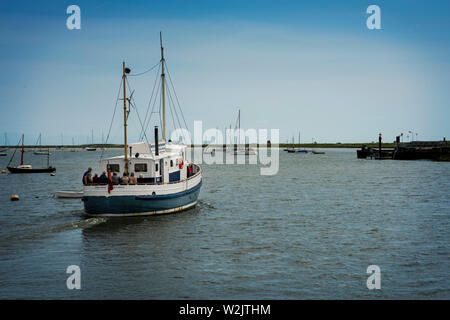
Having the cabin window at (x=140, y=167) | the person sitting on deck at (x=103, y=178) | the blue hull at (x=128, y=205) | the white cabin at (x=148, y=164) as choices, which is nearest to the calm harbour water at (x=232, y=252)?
the blue hull at (x=128, y=205)

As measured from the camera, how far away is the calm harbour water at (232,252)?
15.3 meters

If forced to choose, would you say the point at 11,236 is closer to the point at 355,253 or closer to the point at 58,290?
the point at 58,290

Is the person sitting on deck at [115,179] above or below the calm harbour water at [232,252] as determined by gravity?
above

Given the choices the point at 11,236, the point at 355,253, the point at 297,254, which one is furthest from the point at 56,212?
the point at 355,253

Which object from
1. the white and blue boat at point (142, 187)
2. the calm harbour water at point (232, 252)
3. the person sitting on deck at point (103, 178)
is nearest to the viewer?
the calm harbour water at point (232, 252)

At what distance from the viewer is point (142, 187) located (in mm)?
26953

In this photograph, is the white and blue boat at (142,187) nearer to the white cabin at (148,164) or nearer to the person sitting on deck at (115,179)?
the white cabin at (148,164)

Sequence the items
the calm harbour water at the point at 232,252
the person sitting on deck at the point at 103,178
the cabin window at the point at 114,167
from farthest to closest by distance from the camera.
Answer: the cabin window at the point at 114,167
the person sitting on deck at the point at 103,178
the calm harbour water at the point at 232,252

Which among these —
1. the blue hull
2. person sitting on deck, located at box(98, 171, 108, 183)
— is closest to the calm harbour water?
the blue hull

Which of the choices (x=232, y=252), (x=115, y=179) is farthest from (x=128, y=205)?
(x=232, y=252)

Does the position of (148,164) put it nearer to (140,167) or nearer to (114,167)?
(140,167)

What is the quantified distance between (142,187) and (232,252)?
883cm

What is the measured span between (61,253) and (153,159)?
992 cm

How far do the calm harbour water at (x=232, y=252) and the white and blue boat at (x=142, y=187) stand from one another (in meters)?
0.80
